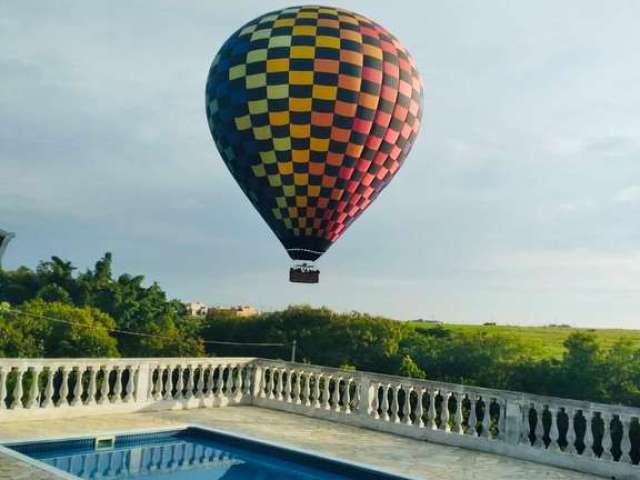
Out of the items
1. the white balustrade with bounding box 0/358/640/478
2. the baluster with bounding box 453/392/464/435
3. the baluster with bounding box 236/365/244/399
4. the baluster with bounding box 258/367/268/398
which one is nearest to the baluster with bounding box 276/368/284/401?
the white balustrade with bounding box 0/358/640/478

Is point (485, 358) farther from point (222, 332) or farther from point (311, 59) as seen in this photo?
point (311, 59)

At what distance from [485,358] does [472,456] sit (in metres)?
27.3

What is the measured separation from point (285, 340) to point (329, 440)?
111ft

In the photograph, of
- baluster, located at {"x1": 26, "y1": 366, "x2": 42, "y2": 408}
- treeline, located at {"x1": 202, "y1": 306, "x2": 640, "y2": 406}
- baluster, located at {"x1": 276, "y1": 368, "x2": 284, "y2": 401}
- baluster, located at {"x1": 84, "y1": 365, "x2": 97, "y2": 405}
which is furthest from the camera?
treeline, located at {"x1": 202, "y1": 306, "x2": 640, "y2": 406}

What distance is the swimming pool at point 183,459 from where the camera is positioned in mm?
8922

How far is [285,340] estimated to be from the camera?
44.3 meters

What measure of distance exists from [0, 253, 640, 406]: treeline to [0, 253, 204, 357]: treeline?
0.08 meters

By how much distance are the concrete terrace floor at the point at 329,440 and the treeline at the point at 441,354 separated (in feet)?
36.8

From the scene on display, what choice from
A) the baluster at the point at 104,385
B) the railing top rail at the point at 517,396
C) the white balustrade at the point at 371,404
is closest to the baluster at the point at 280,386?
the white balustrade at the point at 371,404

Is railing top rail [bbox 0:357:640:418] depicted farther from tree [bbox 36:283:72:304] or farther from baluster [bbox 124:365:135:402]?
tree [bbox 36:283:72:304]

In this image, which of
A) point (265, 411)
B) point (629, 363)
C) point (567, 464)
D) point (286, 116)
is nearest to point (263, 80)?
point (286, 116)

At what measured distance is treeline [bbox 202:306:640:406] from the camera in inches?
1177

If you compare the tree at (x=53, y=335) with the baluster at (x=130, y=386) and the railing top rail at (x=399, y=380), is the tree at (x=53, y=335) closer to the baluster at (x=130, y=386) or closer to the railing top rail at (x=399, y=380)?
the railing top rail at (x=399, y=380)

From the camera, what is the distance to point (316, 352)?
43.5 meters
